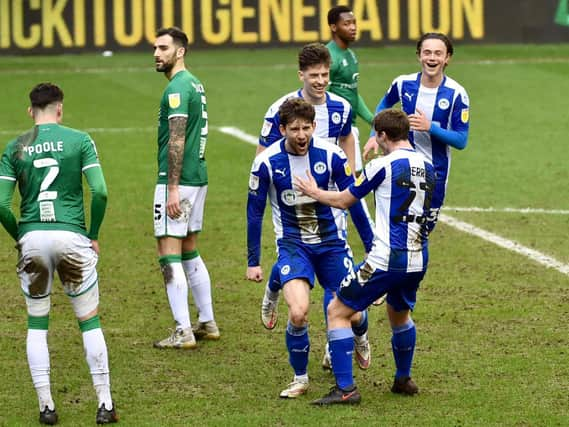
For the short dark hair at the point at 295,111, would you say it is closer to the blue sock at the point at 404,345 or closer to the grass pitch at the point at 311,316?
the blue sock at the point at 404,345

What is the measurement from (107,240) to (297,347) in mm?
6103

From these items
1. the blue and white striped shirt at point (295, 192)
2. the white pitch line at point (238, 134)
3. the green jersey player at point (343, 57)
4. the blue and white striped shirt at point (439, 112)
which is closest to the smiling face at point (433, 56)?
the blue and white striped shirt at point (439, 112)

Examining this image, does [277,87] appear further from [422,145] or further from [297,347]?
[297,347]

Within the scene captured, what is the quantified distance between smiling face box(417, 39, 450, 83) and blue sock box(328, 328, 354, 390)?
11.2 ft

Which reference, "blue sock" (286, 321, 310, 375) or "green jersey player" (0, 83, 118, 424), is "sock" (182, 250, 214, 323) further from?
"green jersey player" (0, 83, 118, 424)

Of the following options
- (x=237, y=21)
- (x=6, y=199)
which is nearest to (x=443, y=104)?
(x=6, y=199)

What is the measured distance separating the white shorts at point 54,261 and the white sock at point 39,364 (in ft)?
0.98

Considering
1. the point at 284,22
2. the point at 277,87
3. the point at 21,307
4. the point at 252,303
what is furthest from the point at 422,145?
the point at 284,22

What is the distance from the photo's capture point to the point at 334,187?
1045 centimetres

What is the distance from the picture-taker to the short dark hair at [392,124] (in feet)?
31.9

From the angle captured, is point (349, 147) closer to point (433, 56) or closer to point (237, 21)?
point (433, 56)

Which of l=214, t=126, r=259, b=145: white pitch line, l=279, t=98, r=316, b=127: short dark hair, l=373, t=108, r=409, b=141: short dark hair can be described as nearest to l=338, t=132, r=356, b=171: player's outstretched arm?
l=279, t=98, r=316, b=127: short dark hair

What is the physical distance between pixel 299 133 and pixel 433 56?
2.66m

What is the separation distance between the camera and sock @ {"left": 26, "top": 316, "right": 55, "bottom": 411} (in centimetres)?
955
